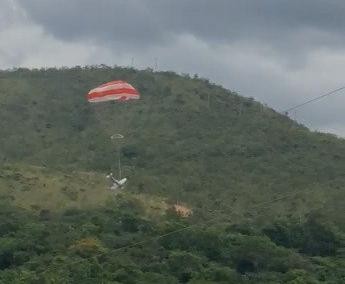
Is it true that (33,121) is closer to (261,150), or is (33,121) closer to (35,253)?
(261,150)

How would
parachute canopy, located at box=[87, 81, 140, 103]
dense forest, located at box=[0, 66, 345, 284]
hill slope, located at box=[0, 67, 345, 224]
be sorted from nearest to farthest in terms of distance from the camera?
parachute canopy, located at box=[87, 81, 140, 103], dense forest, located at box=[0, 66, 345, 284], hill slope, located at box=[0, 67, 345, 224]

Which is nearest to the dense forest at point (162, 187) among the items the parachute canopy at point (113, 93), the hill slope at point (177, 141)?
the hill slope at point (177, 141)

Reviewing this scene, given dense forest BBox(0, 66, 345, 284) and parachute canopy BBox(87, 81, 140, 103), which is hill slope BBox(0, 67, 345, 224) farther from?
parachute canopy BBox(87, 81, 140, 103)

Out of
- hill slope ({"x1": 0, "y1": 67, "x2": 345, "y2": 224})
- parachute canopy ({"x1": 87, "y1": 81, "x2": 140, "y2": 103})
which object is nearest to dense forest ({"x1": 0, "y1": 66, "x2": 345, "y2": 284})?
hill slope ({"x1": 0, "y1": 67, "x2": 345, "y2": 224})

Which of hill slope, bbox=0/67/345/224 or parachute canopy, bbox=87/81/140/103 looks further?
hill slope, bbox=0/67/345/224

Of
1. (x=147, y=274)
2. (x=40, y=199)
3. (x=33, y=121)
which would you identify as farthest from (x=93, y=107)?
(x=147, y=274)

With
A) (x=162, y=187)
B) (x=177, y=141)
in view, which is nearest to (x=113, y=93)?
(x=162, y=187)

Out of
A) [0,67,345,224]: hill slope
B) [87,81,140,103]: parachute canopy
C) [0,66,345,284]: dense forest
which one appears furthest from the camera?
[0,67,345,224]: hill slope

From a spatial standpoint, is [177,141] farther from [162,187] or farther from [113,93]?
[113,93]
